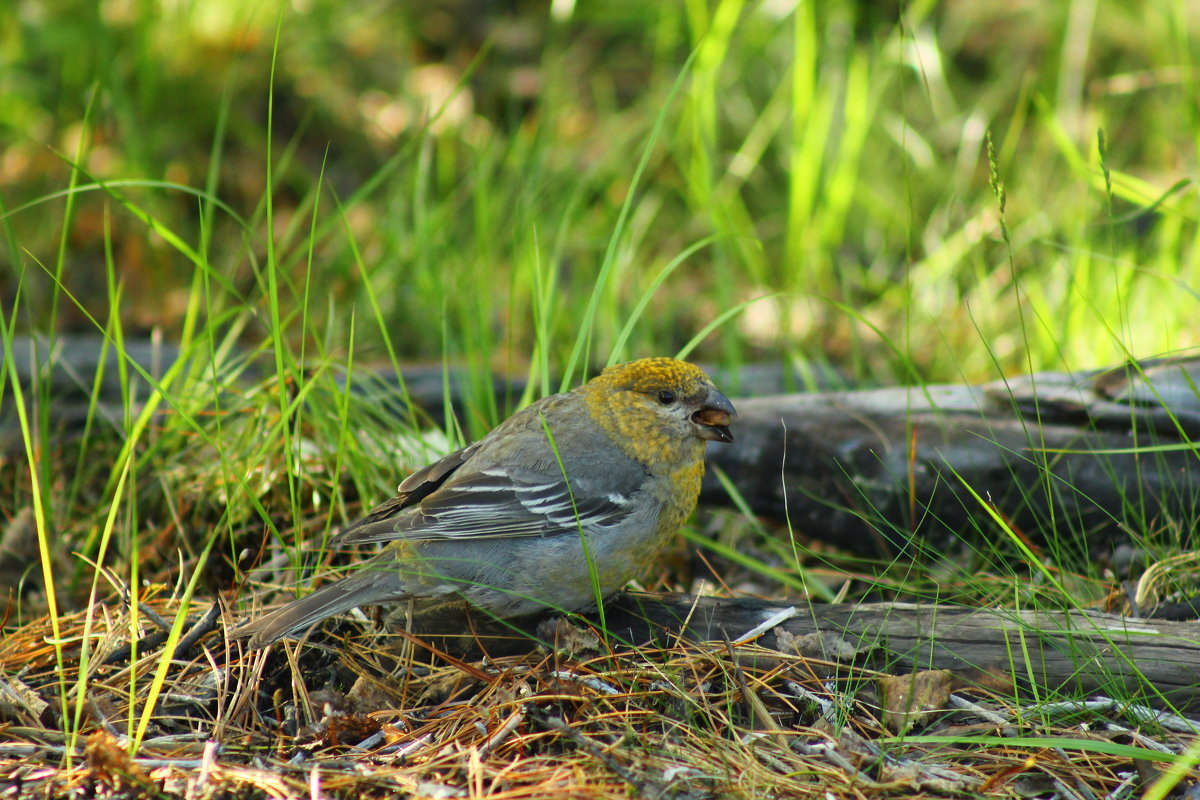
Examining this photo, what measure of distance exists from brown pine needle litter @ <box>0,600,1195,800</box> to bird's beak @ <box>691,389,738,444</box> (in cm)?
78

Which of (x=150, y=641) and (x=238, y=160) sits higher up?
(x=238, y=160)

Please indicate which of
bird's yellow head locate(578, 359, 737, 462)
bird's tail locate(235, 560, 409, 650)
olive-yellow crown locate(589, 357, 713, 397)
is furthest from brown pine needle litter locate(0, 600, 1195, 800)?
olive-yellow crown locate(589, 357, 713, 397)

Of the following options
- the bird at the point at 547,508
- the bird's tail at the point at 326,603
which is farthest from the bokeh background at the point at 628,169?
the bird's tail at the point at 326,603

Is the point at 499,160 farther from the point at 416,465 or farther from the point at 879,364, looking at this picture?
the point at 416,465

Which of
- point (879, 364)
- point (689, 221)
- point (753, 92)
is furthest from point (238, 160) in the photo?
point (879, 364)

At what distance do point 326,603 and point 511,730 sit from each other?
0.70 meters

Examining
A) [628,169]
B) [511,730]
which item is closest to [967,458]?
[511,730]

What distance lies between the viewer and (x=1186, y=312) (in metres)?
4.70

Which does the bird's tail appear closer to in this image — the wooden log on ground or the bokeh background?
the bokeh background

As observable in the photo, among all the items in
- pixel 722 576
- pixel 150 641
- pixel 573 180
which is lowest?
pixel 722 576

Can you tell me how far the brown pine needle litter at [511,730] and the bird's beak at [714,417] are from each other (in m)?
0.78

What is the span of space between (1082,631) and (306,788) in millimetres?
2108

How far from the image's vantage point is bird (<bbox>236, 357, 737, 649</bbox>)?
3.13m

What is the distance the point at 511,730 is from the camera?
8.84 feet
